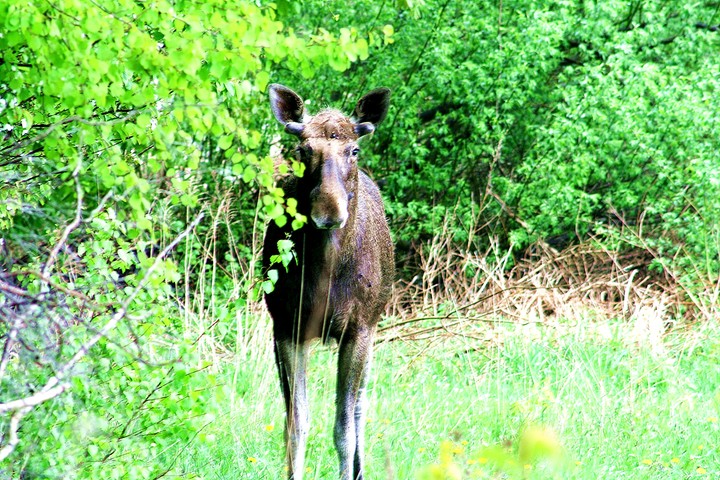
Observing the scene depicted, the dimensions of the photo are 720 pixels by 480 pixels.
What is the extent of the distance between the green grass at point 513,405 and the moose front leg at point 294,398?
6.8 inches

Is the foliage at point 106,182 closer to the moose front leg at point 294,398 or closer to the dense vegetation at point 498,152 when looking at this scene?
the dense vegetation at point 498,152

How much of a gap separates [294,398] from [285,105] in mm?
1928

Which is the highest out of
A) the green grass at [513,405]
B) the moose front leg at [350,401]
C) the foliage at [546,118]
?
the foliage at [546,118]

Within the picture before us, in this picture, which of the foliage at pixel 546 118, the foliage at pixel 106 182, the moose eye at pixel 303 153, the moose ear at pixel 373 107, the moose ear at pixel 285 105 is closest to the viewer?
the foliage at pixel 106 182

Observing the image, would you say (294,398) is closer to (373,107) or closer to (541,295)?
(373,107)

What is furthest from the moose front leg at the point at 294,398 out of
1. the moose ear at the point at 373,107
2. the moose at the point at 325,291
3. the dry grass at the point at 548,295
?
the dry grass at the point at 548,295

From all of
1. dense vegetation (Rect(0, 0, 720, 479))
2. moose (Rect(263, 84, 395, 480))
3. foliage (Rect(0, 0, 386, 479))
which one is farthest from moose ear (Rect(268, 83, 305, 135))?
foliage (Rect(0, 0, 386, 479))

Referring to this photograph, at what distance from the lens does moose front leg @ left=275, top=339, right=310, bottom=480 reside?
611 centimetres

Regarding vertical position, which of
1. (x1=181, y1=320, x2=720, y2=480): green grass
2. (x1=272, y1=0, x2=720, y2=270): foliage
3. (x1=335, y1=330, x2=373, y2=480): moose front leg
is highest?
(x1=272, y1=0, x2=720, y2=270): foliage

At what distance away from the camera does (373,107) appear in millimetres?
6809

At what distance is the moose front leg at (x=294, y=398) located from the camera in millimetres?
6109

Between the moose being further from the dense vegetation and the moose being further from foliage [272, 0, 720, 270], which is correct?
foliage [272, 0, 720, 270]

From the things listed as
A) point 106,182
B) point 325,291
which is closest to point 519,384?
point 325,291

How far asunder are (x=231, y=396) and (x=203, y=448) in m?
0.82
